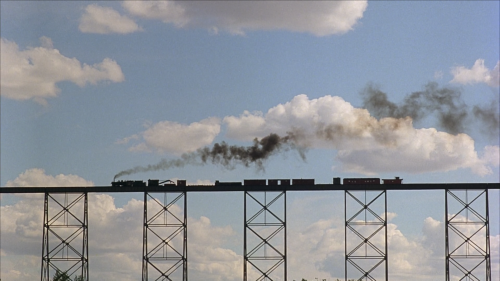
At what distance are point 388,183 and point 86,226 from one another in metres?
22.4

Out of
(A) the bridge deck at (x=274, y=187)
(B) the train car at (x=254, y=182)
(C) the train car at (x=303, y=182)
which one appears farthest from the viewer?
(B) the train car at (x=254, y=182)

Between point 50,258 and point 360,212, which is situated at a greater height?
point 360,212

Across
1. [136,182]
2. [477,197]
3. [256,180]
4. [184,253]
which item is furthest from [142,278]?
[477,197]

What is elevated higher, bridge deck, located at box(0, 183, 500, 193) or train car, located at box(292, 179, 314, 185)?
train car, located at box(292, 179, 314, 185)

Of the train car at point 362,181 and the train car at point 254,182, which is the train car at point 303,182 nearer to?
the train car at point 254,182

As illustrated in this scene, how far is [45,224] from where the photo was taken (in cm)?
5862

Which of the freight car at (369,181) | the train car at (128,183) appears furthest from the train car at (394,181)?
the train car at (128,183)

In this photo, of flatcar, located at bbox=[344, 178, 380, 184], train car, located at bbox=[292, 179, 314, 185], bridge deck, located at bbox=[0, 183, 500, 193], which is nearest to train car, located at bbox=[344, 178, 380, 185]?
flatcar, located at bbox=[344, 178, 380, 184]

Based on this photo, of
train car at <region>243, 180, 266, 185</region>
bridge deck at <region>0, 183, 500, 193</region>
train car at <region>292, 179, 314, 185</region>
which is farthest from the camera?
train car at <region>243, 180, 266, 185</region>

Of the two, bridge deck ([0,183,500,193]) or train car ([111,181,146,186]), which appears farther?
train car ([111,181,146,186])

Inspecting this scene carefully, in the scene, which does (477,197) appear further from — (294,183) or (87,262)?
(87,262)

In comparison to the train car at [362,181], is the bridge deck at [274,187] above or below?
below

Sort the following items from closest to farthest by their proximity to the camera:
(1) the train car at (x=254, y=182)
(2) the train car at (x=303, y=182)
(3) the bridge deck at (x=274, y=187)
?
(3) the bridge deck at (x=274, y=187) → (2) the train car at (x=303, y=182) → (1) the train car at (x=254, y=182)

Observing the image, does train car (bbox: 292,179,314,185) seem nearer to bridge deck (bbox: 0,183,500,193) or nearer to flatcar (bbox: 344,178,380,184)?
bridge deck (bbox: 0,183,500,193)
